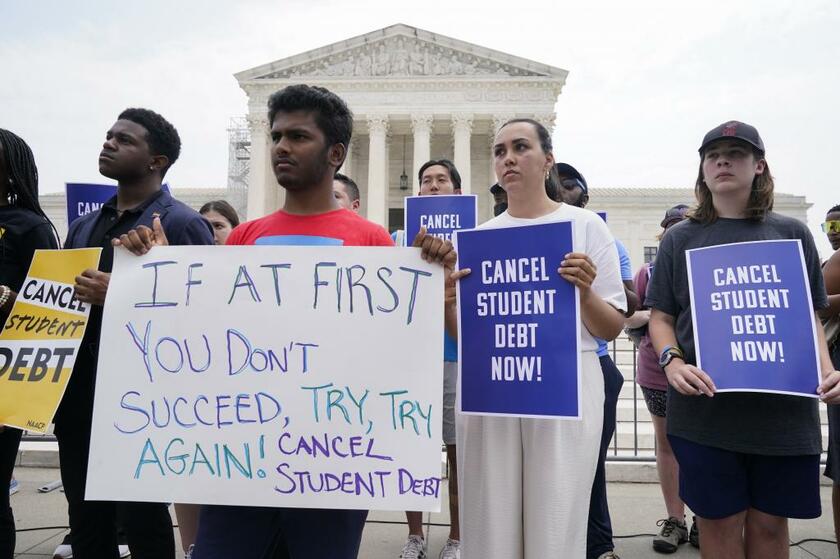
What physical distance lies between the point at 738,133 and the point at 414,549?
2889 mm

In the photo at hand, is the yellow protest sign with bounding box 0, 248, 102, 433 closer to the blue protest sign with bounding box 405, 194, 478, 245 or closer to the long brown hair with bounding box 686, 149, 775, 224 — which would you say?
the blue protest sign with bounding box 405, 194, 478, 245

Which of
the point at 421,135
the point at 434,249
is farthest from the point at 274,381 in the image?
the point at 421,135

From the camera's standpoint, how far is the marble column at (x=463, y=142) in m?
37.7

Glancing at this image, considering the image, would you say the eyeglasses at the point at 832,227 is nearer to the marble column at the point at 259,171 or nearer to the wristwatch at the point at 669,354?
the wristwatch at the point at 669,354

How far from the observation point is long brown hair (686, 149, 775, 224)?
2.51 metres

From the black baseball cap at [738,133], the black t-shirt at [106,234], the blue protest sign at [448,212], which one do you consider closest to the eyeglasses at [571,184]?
the blue protest sign at [448,212]

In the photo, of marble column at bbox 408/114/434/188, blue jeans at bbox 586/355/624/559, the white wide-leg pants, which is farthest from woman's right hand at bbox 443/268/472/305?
marble column at bbox 408/114/434/188

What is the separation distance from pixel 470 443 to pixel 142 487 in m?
1.24

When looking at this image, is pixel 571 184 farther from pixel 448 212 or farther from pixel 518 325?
pixel 518 325

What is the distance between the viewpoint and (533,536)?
2.26 m

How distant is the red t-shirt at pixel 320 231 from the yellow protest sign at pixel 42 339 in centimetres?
80

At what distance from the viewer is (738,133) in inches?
96.8

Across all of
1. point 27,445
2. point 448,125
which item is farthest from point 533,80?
point 27,445

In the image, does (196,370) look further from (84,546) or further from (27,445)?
(27,445)
